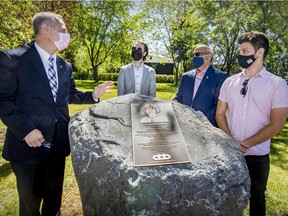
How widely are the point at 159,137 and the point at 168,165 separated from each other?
404 mm

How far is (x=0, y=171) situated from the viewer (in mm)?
5543

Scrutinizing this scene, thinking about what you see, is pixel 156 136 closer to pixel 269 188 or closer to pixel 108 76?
pixel 269 188

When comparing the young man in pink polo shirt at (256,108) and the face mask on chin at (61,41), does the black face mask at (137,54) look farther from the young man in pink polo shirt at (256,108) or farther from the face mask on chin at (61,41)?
the young man in pink polo shirt at (256,108)

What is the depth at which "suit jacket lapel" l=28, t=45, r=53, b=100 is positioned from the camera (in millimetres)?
3125

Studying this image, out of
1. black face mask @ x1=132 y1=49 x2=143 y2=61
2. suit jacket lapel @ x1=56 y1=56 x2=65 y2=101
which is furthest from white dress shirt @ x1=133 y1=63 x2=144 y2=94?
suit jacket lapel @ x1=56 y1=56 x2=65 y2=101

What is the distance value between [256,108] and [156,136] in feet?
4.24

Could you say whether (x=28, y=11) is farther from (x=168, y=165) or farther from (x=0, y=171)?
(x=168, y=165)

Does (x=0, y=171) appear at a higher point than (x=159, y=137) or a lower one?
lower

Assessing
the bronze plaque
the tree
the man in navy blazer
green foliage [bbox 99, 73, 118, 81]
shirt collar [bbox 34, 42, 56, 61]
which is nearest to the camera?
the bronze plaque

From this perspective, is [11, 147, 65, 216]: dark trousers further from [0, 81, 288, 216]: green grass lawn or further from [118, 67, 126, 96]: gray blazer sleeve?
[118, 67, 126, 96]: gray blazer sleeve

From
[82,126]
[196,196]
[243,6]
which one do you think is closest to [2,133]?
[82,126]

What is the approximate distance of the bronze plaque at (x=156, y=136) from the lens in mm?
2497

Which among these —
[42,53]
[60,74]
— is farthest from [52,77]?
[42,53]

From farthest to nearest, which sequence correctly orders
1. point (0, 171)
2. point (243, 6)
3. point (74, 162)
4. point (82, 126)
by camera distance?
point (243, 6) → point (0, 171) → point (82, 126) → point (74, 162)
